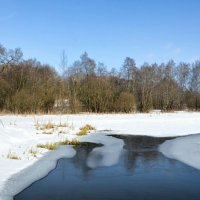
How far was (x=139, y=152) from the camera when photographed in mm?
12289

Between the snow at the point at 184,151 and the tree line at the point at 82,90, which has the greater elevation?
the tree line at the point at 82,90

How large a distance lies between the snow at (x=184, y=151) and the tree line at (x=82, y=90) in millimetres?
20055

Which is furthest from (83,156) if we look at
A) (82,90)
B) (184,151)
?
(82,90)

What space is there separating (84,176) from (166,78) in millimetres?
55279

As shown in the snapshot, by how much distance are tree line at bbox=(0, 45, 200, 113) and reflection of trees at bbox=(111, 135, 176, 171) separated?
1881 cm

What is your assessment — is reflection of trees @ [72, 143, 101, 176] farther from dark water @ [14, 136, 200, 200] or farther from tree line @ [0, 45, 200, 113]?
tree line @ [0, 45, 200, 113]

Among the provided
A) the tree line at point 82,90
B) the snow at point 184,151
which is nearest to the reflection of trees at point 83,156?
the snow at point 184,151

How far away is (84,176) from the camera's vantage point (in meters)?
8.38

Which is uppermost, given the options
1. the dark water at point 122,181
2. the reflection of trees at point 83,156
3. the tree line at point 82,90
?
the tree line at point 82,90

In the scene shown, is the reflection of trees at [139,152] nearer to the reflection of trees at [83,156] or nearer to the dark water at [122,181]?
the dark water at [122,181]

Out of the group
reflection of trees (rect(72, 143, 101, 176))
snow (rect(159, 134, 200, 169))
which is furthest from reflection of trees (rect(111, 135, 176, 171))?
reflection of trees (rect(72, 143, 101, 176))

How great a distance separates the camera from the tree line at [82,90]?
117ft

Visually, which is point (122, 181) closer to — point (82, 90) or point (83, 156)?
point (83, 156)

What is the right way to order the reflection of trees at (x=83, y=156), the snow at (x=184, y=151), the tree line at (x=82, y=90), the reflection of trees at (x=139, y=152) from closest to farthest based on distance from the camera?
1. the reflection of trees at (x=83, y=156)
2. the reflection of trees at (x=139, y=152)
3. the snow at (x=184, y=151)
4. the tree line at (x=82, y=90)
